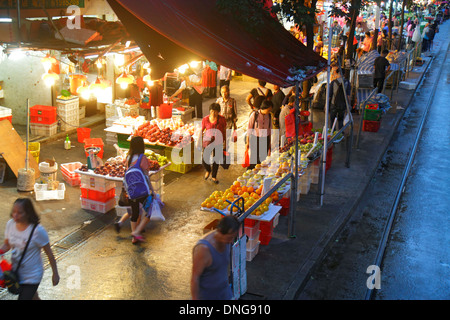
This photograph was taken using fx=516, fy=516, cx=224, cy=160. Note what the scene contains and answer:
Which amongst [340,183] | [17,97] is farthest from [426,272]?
[17,97]

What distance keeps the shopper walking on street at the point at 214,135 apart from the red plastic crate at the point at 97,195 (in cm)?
233

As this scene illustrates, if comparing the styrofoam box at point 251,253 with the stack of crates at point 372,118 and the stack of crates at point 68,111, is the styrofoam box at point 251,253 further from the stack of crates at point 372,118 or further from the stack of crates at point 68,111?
the stack of crates at point 372,118

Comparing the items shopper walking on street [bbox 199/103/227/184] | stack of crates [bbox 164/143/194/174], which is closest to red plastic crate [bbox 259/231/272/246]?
shopper walking on street [bbox 199/103/227/184]

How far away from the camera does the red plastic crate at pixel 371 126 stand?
1546 cm

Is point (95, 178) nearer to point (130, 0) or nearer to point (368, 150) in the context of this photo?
point (130, 0)

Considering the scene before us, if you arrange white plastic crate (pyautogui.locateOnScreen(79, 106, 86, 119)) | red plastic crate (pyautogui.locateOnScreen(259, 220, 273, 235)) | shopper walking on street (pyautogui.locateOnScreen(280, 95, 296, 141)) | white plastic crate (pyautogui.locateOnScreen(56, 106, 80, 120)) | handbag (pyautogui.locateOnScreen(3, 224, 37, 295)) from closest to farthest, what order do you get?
handbag (pyautogui.locateOnScreen(3, 224, 37, 295)), red plastic crate (pyautogui.locateOnScreen(259, 220, 273, 235)), shopper walking on street (pyautogui.locateOnScreen(280, 95, 296, 141)), white plastic crate (pyautogui.locateOnScreen(56, 106, 80, 120)), white plastic crate (pyautogui.locateOnScreen(79, 106, 86, 119))

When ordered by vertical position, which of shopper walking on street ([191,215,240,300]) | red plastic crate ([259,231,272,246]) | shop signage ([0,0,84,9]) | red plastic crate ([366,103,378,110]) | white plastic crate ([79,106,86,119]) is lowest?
red plastic crate ([259,231,272,246])

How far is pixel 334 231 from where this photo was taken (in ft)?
28.5

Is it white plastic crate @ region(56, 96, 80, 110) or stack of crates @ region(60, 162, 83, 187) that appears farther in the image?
white plastic crate @ region(56, 96, 80, 110)

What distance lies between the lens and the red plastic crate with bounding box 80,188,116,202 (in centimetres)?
929

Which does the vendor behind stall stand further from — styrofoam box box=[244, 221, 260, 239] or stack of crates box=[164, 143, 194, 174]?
styrofoam box box=[244, 221, 260, 239]

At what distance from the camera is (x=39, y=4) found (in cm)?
1127

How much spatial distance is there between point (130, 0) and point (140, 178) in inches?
105

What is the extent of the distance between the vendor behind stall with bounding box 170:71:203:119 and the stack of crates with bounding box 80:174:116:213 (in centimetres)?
667
